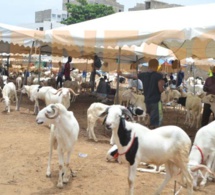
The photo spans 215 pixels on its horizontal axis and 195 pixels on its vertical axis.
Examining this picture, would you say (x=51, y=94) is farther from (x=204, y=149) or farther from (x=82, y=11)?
(x=82, y=11)

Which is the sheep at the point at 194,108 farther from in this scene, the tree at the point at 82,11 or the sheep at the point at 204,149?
the tree at the point at 82,11

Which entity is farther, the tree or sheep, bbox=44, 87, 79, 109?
the tree

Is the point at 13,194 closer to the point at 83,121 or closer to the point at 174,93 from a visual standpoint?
the point at 83,121

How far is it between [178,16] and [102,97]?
7222 millimetres

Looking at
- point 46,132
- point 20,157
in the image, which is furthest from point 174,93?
point 20,157

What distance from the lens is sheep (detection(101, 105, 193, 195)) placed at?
448 cm

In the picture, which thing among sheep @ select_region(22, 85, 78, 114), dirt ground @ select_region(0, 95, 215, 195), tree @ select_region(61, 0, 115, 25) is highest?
tree @ select_region(61, 0, 115, 25)

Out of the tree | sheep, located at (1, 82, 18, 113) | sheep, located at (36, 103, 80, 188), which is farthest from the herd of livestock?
the tree

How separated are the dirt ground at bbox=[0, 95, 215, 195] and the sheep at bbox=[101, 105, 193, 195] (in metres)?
0.83

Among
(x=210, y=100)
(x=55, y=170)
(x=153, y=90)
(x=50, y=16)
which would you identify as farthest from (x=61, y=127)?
(x=50, y=16)

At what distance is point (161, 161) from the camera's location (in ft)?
15.2

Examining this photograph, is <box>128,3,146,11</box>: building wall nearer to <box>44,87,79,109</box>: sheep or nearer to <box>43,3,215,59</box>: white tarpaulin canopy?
<box>43,3,215,59</box>: white tarpaulin canopy

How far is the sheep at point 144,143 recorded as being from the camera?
4480 millimetres

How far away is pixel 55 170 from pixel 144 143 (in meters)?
2.10
